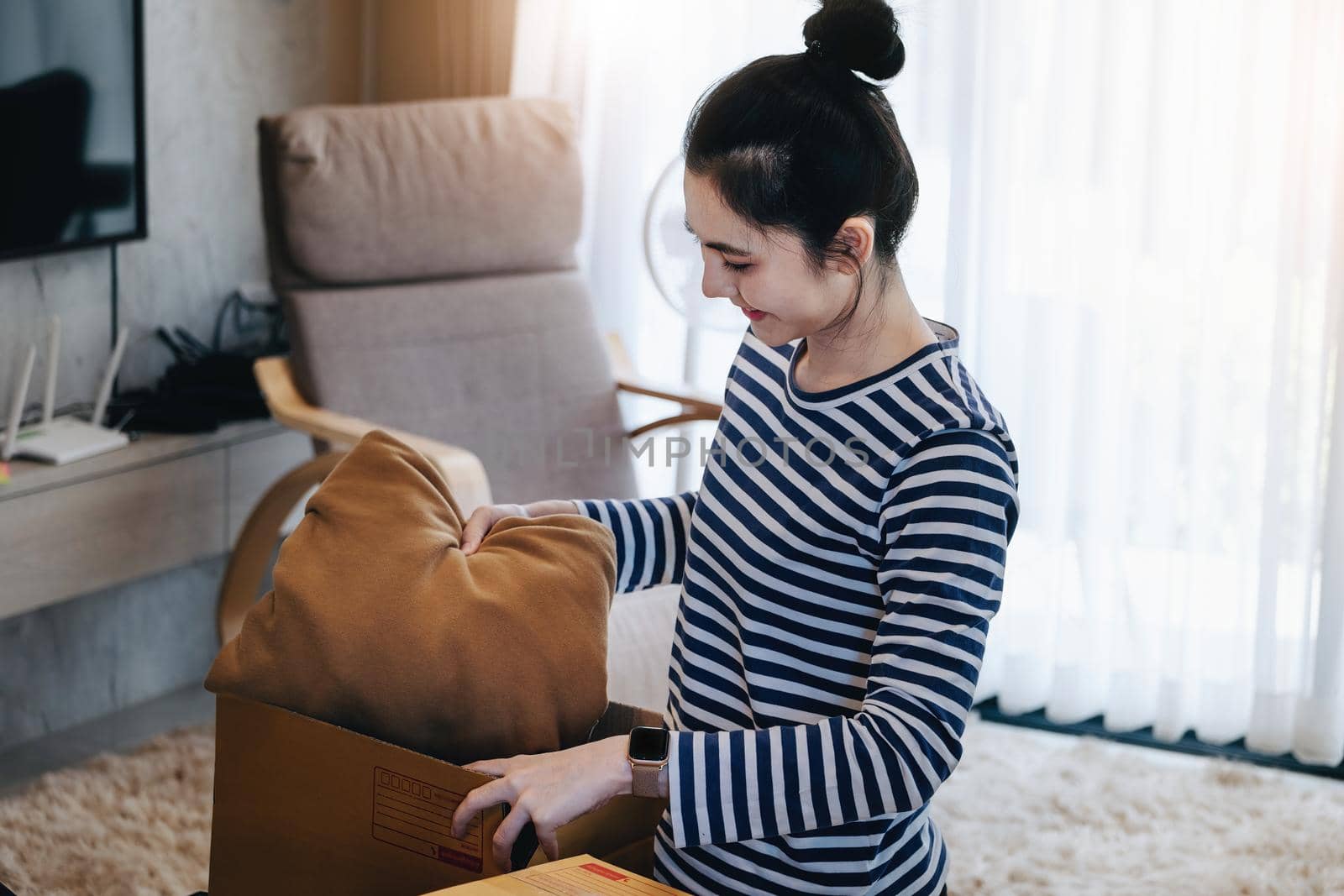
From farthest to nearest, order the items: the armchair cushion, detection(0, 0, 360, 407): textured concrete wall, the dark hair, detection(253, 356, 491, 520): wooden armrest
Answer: detection(0, 0, 360, 407): textured concrete wall → the armchair cushion → detection(253, 356, 491, 520): wooden armrest → the dark hair

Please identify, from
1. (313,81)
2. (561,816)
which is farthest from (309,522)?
(313,81)

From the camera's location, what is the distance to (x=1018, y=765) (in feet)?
7.61

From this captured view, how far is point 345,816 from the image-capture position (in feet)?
3.15

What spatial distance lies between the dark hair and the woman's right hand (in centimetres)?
36

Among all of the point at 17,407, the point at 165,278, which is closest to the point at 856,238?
the point at 17,407

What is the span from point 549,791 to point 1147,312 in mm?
1677

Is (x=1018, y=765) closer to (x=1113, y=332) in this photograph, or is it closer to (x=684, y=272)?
(x=1113, y=332)

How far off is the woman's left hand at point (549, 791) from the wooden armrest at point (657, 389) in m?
1.27

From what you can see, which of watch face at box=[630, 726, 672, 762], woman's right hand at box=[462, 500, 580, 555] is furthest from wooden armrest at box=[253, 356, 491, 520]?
watch face at box=[630, 726, 672, 762]

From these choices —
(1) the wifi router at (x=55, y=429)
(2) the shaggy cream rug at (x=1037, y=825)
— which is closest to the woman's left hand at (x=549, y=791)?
(2) the shaggy cream rug at (x=1037, y=825)

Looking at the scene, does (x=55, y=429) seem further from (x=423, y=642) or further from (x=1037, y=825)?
(x=1037, y=825)

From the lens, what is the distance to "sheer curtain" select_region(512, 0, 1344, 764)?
2.13 m

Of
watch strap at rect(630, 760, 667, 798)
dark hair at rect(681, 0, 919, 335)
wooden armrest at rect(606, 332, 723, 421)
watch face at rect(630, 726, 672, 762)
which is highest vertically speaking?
dark hair at rect(681, 0, 919, 335)

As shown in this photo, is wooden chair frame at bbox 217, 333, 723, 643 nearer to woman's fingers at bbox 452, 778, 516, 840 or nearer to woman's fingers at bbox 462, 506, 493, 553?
woman's fingers at bbox 462, 506, 493, 553
